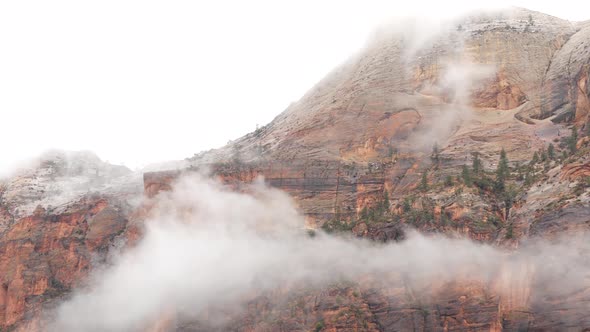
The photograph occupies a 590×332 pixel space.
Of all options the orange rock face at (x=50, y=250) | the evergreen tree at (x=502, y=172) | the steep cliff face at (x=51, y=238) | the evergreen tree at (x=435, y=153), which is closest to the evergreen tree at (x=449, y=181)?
the evergreen tree at (x=502, y=172)

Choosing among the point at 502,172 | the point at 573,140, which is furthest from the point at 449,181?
the point at 573,140

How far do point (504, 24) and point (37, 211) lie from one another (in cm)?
8128

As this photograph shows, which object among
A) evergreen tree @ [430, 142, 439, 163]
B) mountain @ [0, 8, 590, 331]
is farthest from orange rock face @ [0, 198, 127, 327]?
evergreen tree @ [430, 142, 439, 163]

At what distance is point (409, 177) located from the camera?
110 metres

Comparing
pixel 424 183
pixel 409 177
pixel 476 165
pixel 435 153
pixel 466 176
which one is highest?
pixel 435 153

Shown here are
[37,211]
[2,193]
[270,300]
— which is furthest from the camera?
[2,193]

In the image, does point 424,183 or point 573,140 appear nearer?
point 573,140

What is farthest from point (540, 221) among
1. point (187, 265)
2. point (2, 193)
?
point (2, 193)

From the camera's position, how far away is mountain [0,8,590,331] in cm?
8631

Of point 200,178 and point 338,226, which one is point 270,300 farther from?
point 200,178

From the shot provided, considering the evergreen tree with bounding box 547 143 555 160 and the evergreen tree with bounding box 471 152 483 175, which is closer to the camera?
the evergreen tree with bounding box 547 143 555 160

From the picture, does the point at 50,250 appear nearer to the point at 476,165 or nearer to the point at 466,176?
the point at 466,176

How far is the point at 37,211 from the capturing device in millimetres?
140625

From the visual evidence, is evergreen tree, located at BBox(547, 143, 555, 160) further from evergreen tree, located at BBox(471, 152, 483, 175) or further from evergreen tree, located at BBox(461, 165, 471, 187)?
evergreen tree, located at BBox(461, 165, 471, 187)
